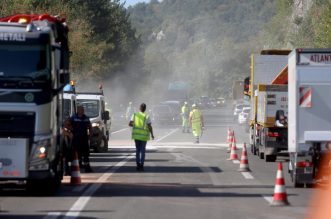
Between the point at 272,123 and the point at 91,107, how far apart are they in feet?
24.2

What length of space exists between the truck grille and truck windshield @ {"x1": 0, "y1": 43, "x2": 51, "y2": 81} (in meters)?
0.72

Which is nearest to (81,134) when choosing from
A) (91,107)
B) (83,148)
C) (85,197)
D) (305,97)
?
(83,148)

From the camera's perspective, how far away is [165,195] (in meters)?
20.3

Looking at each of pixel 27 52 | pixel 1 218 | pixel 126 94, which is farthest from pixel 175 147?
pixel 126 94

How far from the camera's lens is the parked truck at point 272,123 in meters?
31.4

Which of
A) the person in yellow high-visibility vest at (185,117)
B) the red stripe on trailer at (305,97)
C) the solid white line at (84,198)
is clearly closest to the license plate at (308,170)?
the red stripe on trailer at (305,97)

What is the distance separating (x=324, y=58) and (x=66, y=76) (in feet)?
18.1

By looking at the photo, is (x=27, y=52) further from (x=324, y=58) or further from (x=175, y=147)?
(x=175, y=147)

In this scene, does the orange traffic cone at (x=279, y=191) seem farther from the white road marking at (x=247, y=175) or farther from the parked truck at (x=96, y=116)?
the parked truck at (x=96, y=116)

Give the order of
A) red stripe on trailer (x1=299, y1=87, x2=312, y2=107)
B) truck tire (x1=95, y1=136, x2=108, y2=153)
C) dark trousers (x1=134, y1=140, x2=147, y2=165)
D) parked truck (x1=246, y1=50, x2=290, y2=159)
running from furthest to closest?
truck tire (x1=95, y1=136, x2=108, y2=153) < parked truck (x1=246, y1=50, x2=290, y2=159) < dark trousers (x1=134, y1=140, x2=147, y2=165) < red stripe on trailer (x1=299, y1=87, x2=312, y2=107)

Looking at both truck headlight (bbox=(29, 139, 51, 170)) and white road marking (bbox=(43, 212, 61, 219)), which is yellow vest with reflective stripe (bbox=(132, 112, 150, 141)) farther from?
white road marking (bbox=(43, 212, 61, 219))

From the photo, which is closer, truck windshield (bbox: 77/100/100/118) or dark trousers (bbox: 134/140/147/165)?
dark trousers (bbox: 134/140/147/165)

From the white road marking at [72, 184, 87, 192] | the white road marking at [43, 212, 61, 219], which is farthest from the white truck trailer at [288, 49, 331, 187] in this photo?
the white road marking at [43, 212, 61, 219]

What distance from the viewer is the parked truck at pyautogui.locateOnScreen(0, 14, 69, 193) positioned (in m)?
19.2
